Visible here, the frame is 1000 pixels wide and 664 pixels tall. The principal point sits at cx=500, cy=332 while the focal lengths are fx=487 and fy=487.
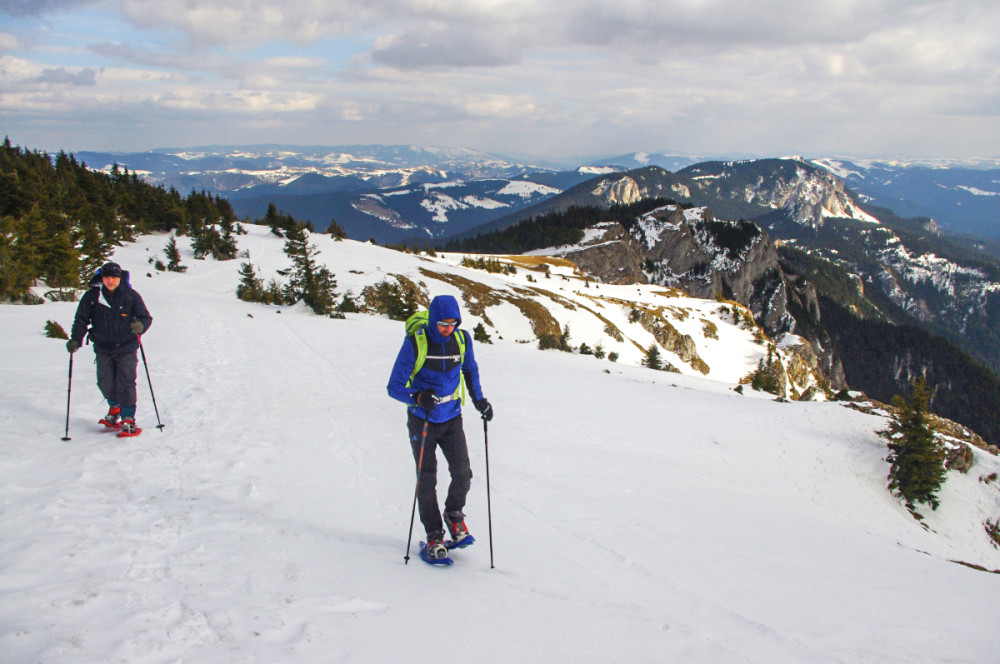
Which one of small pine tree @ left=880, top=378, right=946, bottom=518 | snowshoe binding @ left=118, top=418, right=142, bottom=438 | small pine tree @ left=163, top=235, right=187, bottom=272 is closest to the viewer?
snowshoe binding @ left=118, top=418, right=142, bottom=438

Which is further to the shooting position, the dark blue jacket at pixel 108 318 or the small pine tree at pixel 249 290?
the small pine tree at pixel 249 290

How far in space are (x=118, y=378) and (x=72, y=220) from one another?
3662 cm

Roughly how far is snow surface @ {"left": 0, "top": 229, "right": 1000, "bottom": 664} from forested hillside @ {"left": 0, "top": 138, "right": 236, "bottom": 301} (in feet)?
30.0

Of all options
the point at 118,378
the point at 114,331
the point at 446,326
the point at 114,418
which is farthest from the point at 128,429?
the point at 446,326

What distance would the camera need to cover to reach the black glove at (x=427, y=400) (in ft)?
16.9

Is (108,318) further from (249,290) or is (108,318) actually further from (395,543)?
(249,290)

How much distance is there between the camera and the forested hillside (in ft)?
68.7

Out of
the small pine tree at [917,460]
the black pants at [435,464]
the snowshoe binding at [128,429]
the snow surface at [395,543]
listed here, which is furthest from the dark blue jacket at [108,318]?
the small pine tree at [917,460]

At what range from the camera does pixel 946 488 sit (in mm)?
16969

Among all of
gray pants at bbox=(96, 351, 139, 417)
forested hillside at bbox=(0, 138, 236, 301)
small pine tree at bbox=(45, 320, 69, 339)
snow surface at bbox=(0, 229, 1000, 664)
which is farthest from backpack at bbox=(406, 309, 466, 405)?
forested hillside at bbox=(0, 138, 236, 301)

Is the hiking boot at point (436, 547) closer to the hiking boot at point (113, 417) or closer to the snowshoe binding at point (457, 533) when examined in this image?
the snowshoe binding at point (457, 533)

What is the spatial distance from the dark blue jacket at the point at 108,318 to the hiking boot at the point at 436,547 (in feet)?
18.5

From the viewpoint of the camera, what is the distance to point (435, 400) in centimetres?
522

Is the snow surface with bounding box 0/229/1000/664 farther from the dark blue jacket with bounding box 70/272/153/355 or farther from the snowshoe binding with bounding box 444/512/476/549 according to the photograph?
the dark blue jacket with bounding box 70/272/153/355
